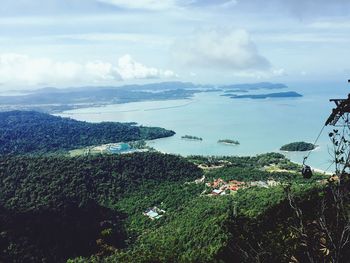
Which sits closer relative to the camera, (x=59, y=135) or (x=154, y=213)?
(x=154, y=213)

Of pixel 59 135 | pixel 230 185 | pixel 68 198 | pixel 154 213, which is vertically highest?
pixel 68 198

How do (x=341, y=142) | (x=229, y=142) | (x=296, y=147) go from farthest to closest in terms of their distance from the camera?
(x=229, y=142)
(x=296, y=147)
(x=341, y=142)

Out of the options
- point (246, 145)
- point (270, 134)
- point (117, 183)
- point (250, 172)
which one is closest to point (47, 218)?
point (117, 183)

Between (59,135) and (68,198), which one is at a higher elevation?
(68,198)

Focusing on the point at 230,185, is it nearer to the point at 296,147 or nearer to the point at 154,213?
the point at 154,213

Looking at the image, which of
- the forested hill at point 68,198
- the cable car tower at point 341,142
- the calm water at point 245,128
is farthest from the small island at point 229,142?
the cable car tower at point 341,142

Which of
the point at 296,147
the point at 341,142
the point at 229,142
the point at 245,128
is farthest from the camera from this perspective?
the point at 245,128

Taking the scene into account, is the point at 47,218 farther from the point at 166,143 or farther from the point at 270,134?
the point at 270,134

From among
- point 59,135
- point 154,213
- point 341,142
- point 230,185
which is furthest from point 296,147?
point 341,142
